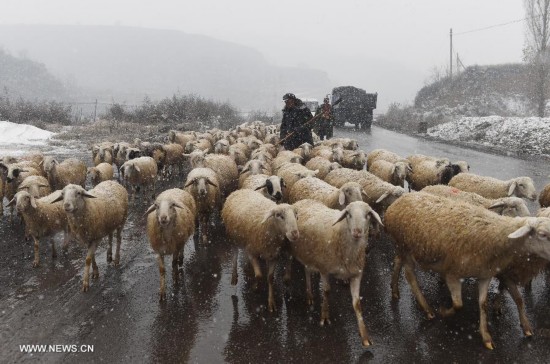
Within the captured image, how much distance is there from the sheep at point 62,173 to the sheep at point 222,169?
127 inches

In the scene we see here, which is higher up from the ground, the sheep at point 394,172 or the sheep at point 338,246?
the sheep at point 394,172

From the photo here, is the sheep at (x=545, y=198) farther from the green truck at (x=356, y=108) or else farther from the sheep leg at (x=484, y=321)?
the green truck at (x=356, y=108)

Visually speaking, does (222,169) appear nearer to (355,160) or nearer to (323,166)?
(323,166)

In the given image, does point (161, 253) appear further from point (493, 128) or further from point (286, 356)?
point (493, 128)

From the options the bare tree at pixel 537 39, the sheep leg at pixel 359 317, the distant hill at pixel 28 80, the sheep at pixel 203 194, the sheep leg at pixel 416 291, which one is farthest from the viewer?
the distant hill at pixel 28 80

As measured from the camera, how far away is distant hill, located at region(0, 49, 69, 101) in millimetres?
80250

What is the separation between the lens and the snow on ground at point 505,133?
2036cm

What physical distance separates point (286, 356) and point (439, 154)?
17.0 m

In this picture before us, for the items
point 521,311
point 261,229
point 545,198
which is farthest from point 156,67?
point 521,311

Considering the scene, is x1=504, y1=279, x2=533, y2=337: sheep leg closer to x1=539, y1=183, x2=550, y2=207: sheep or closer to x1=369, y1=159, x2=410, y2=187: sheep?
x1=539, y1=183, x2=550, y2=207: sheep

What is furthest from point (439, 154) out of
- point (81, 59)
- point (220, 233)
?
point (81, 59)

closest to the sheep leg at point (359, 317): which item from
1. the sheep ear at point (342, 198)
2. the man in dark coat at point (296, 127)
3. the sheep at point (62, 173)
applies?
the sheep ear at point (342, 198)

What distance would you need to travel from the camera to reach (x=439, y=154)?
19.7 metres

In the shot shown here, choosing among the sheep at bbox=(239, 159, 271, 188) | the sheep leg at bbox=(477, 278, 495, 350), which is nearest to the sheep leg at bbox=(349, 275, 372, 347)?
the sheep leg at bbox=(477, 278, 495, 350)
